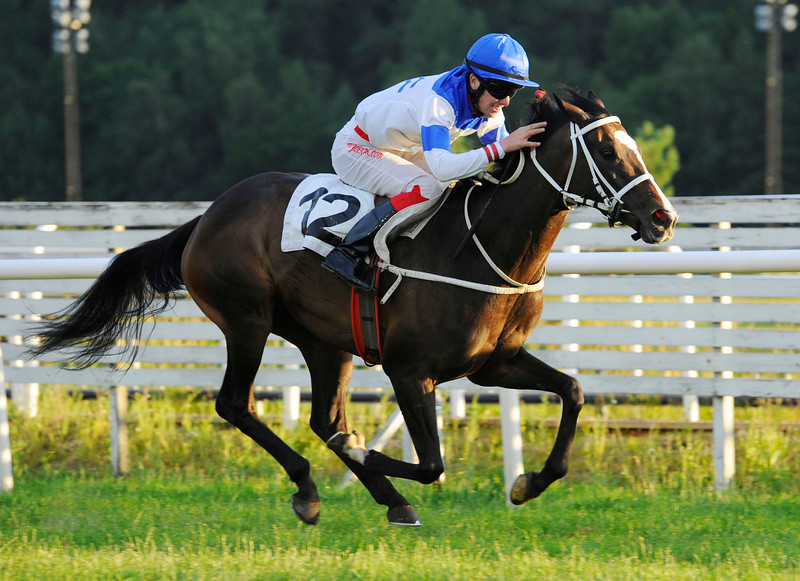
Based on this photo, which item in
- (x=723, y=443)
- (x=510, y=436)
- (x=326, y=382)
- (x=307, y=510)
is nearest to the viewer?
(x=307, y=510)

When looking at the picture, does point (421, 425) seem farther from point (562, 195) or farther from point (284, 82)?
point (284, 82)

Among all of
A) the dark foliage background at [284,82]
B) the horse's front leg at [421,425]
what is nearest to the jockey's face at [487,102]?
the horse's front leg at [421,425]

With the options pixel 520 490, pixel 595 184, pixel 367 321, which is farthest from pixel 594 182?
pixel 520 490

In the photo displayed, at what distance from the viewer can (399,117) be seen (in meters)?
4.56

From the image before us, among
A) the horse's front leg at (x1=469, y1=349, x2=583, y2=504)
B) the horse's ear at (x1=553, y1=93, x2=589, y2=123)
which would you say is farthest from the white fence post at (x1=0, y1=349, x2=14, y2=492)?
the horse's ear at (x1=553, y1=93, x2=589, y2=123)

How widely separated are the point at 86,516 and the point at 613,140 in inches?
112

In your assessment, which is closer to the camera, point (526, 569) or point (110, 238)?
point (526, 569)

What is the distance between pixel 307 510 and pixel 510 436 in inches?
42.6

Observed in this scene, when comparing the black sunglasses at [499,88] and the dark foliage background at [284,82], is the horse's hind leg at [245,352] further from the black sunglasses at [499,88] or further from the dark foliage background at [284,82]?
the dark foliage background at [284,82]

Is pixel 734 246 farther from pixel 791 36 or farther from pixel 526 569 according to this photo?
pixel 791 36

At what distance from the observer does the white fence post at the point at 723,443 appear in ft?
18.0

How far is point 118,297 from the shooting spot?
211 inches

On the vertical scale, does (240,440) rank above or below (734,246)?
below

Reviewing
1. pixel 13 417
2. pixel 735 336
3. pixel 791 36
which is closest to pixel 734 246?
pixel 735 336
